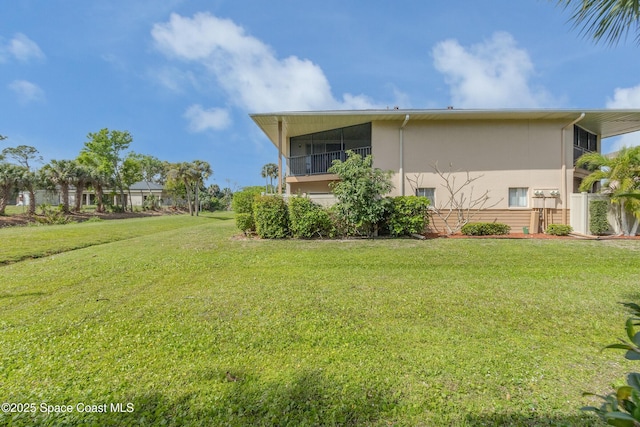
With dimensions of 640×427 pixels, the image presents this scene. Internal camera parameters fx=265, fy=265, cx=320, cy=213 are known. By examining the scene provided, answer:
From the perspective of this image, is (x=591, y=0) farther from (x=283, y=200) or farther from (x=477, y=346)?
(x=283, y=200)

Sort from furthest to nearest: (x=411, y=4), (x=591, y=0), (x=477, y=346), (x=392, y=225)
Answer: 1. (x=392, y=225)
2. (x=411, y=4)
3. (x=477, y=346)
4. (x=591, y=0)

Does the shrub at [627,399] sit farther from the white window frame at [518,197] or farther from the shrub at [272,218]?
the white window frame at [518,197]

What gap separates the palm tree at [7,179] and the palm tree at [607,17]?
106 feet

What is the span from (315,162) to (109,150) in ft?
125

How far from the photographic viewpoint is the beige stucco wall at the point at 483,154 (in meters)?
11.9

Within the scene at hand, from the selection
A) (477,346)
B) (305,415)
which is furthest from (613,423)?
(477,346)

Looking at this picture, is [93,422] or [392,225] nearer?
[93,422]

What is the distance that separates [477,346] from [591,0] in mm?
3929

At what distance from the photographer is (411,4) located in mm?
9305

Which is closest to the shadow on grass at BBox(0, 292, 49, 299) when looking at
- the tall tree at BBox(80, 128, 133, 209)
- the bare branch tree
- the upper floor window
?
the bare branch tree

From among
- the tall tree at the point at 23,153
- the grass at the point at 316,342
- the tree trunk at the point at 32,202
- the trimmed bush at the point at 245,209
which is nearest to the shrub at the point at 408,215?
the grass at the point at 316,342

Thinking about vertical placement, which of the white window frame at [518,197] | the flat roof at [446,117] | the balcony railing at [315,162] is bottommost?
the white window frame at [518,197]

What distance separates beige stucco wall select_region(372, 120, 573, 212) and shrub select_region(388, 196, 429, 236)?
216 centimetres

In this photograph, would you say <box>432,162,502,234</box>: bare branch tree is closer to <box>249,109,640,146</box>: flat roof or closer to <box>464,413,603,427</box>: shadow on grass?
<box>249,109,640,146</box>: flat roof
